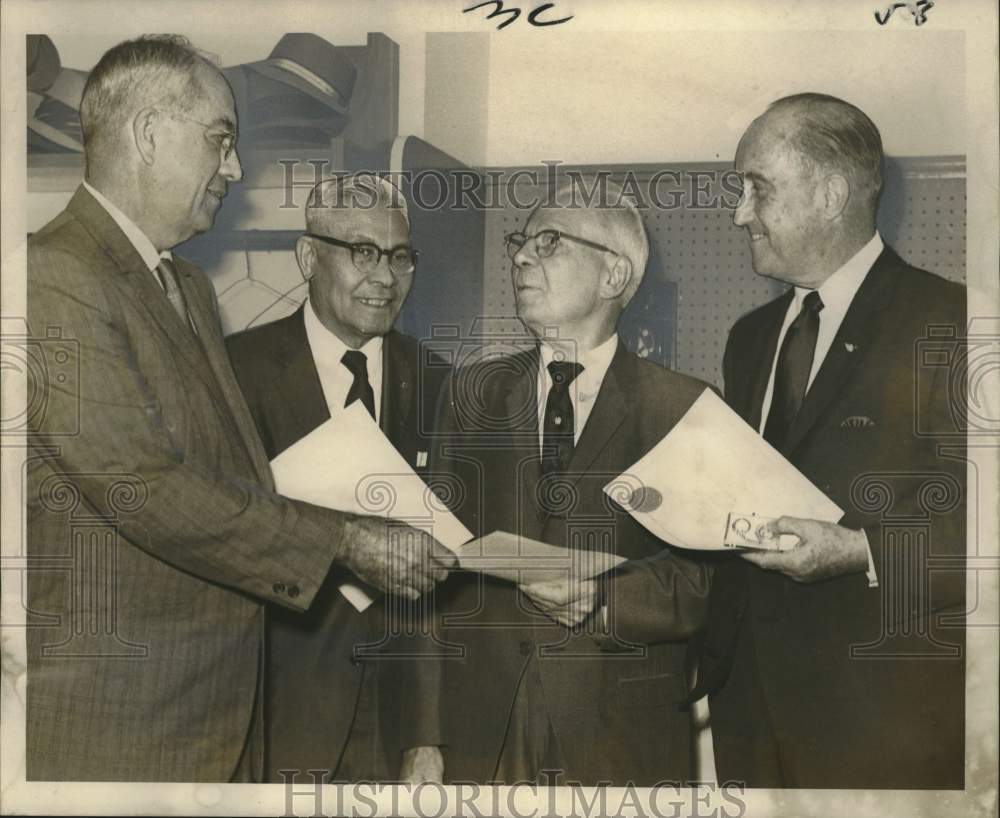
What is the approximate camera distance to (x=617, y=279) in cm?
271

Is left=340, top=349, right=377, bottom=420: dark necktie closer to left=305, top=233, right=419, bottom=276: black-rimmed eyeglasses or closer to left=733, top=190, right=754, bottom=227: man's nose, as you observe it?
left=305, top=233, right=419, bottom=276: black-rimmed eyeglasses

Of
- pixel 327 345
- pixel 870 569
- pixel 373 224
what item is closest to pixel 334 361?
pixel 327 345

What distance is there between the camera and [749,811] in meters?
2.71

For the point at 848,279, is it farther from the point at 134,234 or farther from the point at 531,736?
the point at 134,234

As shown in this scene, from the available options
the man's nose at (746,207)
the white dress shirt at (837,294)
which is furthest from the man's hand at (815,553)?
the man's nose at (746,207)

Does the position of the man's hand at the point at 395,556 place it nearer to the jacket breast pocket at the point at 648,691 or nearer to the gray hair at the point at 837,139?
the jacket breast pocket at the point at 648,691

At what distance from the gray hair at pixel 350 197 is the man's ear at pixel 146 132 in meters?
0.34

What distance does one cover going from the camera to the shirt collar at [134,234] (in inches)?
107

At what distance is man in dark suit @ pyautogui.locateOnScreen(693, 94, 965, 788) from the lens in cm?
268

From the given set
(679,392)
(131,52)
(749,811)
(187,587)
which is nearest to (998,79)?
(679,392)

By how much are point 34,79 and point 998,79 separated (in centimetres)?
205

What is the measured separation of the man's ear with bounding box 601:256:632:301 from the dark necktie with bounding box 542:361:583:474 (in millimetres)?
166

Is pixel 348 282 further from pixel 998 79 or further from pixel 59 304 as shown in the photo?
pixel 998 79

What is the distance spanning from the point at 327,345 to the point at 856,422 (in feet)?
3.67
